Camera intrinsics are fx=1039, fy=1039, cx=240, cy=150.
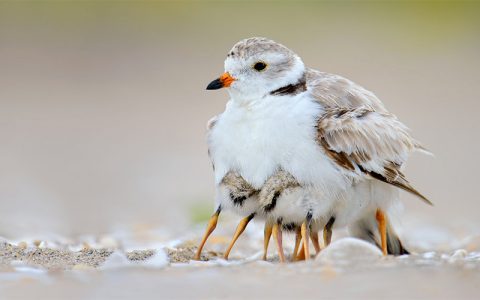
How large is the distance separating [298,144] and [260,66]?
63 cm

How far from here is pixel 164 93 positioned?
16.4m

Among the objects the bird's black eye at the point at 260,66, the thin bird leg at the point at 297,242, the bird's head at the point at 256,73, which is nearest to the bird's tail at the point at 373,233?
the thin bird leg at the point at 297,242

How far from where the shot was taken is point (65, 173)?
39.5 ft

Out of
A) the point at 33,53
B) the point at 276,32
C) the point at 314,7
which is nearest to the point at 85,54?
the point at 33,53

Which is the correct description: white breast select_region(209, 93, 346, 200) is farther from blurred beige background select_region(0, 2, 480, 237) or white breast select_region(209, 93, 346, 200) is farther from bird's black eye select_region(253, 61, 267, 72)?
blurred beige background select_region(0, 2, 480, 237)

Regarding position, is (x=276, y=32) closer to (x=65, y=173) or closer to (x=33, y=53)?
(x=33, y=53)

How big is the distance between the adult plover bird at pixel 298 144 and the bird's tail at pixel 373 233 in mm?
113

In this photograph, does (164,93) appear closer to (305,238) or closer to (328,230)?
(328,230)

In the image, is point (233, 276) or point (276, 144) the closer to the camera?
point (233, 276)

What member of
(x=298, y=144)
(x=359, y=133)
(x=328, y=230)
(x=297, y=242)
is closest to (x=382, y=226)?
(x=328, y=230)

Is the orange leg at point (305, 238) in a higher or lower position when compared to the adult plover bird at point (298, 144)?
lower

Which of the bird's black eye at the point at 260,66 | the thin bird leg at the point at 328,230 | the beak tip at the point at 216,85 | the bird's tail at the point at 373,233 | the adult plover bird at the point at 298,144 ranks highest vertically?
the bird's black eye at the point at 260,66

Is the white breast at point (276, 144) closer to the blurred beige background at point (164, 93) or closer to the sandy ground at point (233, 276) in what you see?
the sandy ground at point (233, 276)

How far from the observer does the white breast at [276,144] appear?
613cm
